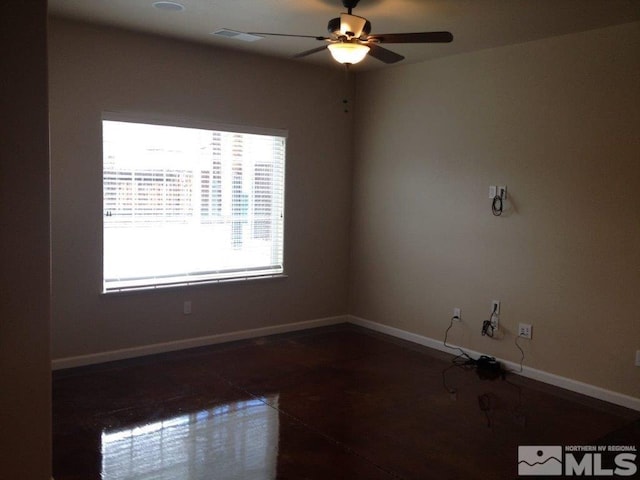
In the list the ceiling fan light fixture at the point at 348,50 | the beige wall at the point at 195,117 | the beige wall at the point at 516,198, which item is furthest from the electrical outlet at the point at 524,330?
the ceiling fan light fixture at the point at 348,50

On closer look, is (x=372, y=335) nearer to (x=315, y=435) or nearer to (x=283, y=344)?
(x=283, y=344)

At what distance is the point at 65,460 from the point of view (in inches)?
118

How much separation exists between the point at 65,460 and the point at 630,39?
14.5 feet

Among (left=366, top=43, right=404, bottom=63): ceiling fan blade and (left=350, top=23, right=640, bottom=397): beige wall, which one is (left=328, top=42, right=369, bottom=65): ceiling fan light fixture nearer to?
(left=366, top=43, right=404, bottom=63): ceiling fan blade

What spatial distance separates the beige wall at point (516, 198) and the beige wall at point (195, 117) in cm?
40

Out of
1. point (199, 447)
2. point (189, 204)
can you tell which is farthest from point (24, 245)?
point (189, 204)

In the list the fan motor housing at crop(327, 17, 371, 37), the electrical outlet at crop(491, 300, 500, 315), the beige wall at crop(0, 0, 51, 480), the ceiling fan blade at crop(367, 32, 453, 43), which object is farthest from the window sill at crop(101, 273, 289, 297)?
the ceiling fan blade at crop(367, 32, 453, 43)

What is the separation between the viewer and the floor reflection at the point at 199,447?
2.95 meters

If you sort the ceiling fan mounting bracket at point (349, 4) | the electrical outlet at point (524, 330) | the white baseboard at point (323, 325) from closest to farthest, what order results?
the ceiling fan mounting bracket at point (349, 4), the white baseboard at point (323, 325), the electrical outlet at point (524, 330)

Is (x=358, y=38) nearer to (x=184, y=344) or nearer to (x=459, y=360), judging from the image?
(x=459, y=360)

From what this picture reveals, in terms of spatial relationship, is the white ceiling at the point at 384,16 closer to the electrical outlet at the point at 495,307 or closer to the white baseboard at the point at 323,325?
the electrical outlet at the point at 495,307

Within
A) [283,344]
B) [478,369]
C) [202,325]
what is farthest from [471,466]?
[202,325]

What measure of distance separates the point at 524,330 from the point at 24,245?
3716mm

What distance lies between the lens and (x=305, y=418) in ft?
11.9
